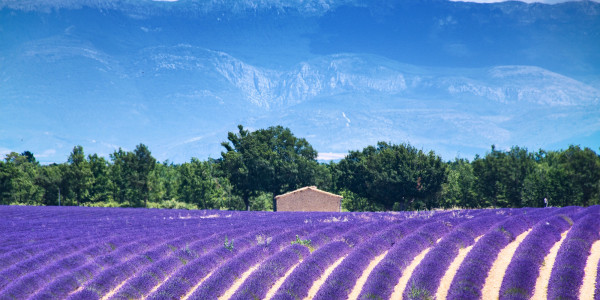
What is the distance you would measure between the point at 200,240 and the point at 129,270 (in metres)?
3.29

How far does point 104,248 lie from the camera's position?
16219 mm

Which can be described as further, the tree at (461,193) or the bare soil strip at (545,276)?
the tree at (461,193)

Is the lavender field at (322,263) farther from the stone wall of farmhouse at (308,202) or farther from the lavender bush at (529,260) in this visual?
the stone wall of farmhouse at (308,202)

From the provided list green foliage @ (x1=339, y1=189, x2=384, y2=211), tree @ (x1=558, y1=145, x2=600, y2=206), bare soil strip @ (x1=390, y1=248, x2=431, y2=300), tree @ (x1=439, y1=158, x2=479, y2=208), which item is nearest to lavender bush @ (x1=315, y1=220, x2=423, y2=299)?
bare soil strip @ (x1=390, y1=248, x2=431, y2=300)

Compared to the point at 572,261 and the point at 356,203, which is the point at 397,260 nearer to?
the point at 572,261

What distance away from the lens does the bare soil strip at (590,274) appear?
952 cm

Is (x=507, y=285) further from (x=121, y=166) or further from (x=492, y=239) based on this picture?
(x=121, y=166)

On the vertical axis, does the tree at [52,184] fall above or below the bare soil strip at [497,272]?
above

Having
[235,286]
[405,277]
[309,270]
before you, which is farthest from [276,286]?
[405,277]

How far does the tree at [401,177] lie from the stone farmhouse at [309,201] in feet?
27.0

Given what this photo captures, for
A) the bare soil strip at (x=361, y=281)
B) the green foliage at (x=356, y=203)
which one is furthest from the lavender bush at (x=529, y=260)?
the green foliage at (x=356, y=203)

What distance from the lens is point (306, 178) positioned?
6400 cm

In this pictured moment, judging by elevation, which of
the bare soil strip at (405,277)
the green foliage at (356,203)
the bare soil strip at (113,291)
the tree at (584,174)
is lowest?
the bare soil strip at (113,291)

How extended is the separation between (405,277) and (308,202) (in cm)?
4130
